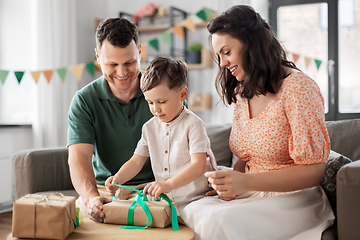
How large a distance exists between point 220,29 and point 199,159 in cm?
48

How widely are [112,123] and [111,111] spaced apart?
0.06 meters

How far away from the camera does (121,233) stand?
1.13 m

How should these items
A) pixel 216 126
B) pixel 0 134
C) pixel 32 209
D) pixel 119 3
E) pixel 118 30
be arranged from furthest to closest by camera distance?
1. pixel 119 3
2. pixel 0 134
3. pixel 216 126
4. pixel 118 30
5. pixel 32 209

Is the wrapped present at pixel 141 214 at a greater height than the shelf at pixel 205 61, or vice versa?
the shelf at pixel 205 61

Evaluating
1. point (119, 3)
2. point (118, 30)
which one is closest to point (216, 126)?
point (118, 30)

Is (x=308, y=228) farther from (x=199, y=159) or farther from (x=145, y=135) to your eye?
(x=145, y=135)

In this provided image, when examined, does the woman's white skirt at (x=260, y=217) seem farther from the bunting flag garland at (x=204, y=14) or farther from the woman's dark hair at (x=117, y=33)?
the bunting flag garland at (x=204, y=14)

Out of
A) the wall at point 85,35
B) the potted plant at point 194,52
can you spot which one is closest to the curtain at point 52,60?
the wall at point 85,35

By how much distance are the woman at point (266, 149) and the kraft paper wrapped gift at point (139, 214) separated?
0.32 ft

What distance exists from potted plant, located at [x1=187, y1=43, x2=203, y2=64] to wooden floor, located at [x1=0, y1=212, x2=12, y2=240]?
7.89 feet

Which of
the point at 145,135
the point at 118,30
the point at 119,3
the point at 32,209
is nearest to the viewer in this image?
the point at 32,209

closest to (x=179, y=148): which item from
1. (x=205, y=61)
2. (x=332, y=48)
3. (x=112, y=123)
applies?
(x=112, y=123)

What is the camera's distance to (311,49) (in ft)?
13.2

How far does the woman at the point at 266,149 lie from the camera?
120 centimetres
